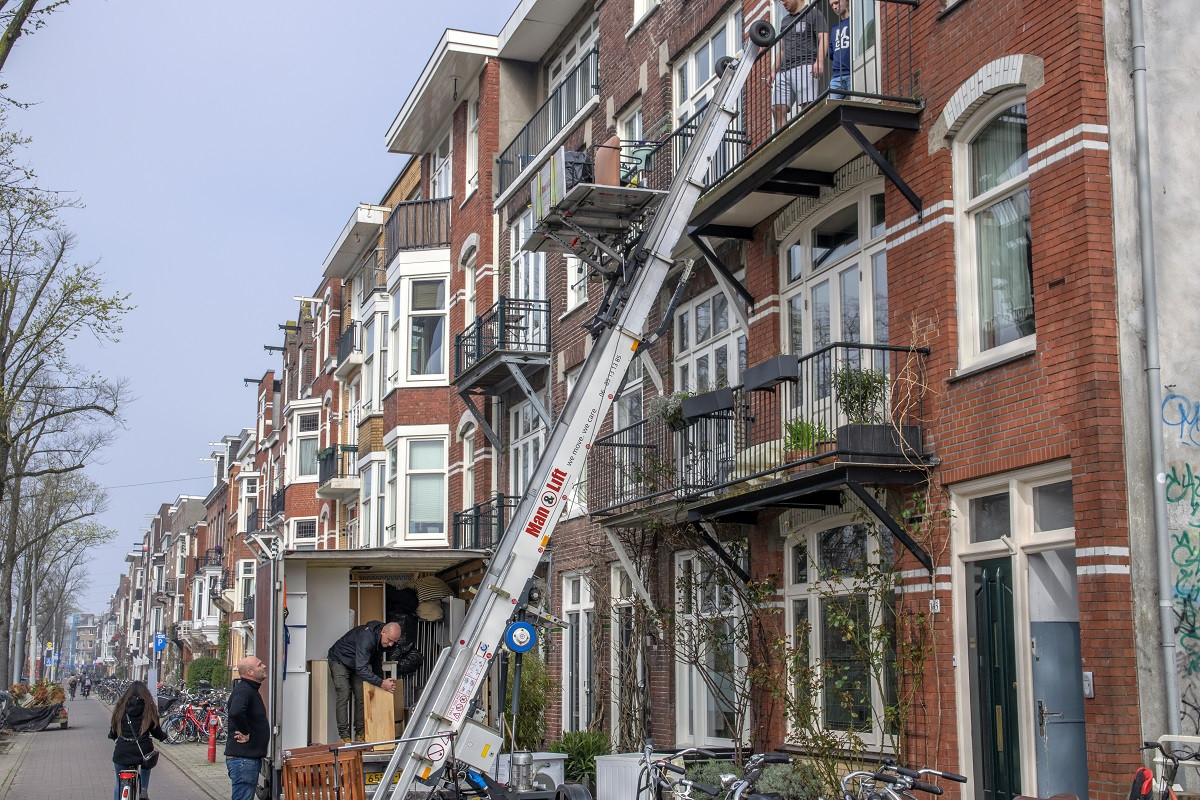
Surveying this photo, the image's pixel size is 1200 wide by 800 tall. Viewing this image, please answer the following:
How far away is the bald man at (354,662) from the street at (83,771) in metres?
5.11

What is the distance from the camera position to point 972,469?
38.1 feet

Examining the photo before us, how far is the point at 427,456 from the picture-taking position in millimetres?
30422

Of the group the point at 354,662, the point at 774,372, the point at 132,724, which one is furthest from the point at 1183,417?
the point at 132,724

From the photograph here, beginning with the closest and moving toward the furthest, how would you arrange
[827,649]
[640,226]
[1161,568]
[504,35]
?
[1161,568] < [827,649] < [640,226] < [504,35]

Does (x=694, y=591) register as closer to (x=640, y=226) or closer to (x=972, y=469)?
(x=640, y=226)

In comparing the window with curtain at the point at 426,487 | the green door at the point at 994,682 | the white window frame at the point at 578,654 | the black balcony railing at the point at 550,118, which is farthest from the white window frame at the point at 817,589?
the window with curtain at the point at 426,487

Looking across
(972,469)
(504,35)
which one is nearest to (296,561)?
(972,469)

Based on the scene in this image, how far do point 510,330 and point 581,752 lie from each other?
9.11m

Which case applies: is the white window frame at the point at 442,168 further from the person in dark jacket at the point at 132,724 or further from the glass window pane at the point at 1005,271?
the glass window pane at the point at 1005,271

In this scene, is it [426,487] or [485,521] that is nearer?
[485,521]

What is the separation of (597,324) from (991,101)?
4.06 meters

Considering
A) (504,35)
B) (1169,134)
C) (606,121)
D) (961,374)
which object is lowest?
(961,374)

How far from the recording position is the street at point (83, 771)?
20672 millimetres

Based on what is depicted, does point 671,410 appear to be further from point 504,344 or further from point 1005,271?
point 504,344
